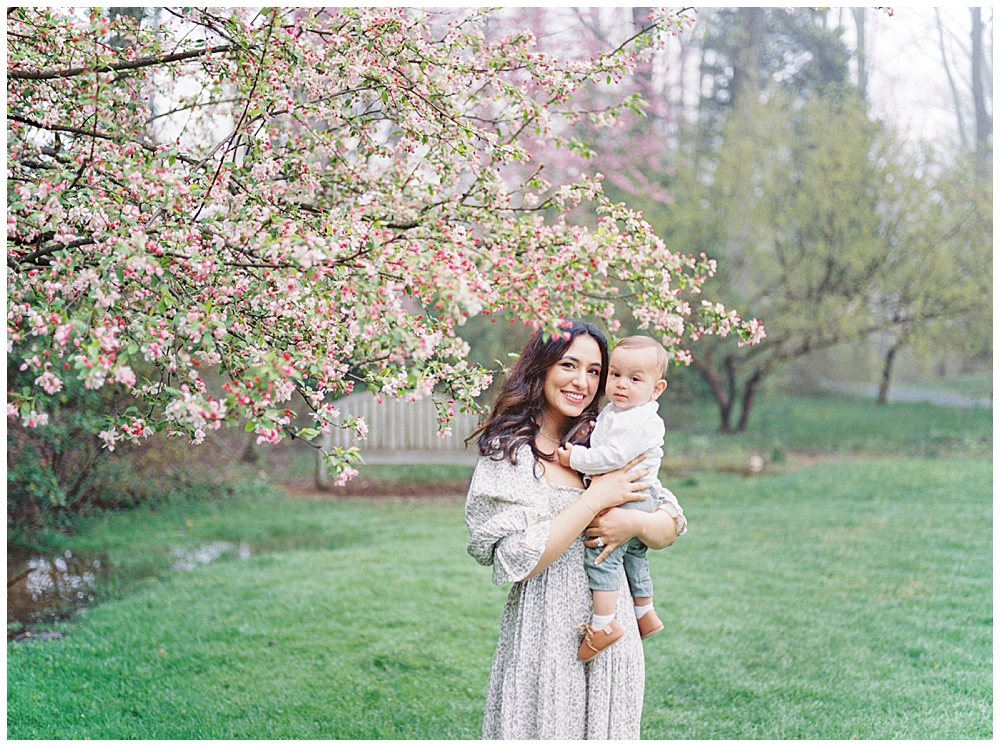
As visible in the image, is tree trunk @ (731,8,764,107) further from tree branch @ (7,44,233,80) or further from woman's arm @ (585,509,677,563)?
woman's arm @ (585,509,677,563)

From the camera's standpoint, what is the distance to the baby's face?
2.24m

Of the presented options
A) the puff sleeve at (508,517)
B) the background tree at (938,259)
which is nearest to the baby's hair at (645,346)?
the puff sleeve at (508,517)

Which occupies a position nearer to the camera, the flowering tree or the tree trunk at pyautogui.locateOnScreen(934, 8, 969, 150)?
the flowering tree

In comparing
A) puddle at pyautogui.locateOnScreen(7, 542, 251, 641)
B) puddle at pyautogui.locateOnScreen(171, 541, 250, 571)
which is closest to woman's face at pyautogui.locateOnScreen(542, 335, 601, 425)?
puddle at pyautogui.locateOnScreen(7, 542, 251, 641)

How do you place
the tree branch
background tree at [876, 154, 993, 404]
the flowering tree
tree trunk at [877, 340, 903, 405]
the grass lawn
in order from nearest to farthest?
the flowering tree → the tree branch → the grass lawn → background tree at [876, 154, 993, 404] → tree trunk at [877, 340, 903, 405]

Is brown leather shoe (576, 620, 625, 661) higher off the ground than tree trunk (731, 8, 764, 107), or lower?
lower

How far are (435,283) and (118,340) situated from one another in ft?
2.38

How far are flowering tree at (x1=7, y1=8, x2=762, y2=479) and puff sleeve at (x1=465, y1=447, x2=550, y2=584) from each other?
0.32m

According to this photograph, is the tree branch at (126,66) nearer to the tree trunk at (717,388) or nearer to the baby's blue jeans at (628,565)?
the baby's blue jeans at (628,565)

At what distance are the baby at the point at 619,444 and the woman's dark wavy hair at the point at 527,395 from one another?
0.30 ft

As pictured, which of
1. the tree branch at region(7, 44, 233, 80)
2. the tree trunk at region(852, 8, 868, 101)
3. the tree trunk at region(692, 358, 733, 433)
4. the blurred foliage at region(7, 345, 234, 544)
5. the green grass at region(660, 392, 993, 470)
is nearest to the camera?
the tree branch at region(7, 44, 233, 80)

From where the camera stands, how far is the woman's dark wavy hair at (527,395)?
2258 mm

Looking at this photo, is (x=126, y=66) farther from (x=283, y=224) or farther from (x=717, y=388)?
(x=717, y=388)

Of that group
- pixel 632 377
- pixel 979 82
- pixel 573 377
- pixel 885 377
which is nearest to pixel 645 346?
pixel 632 377
